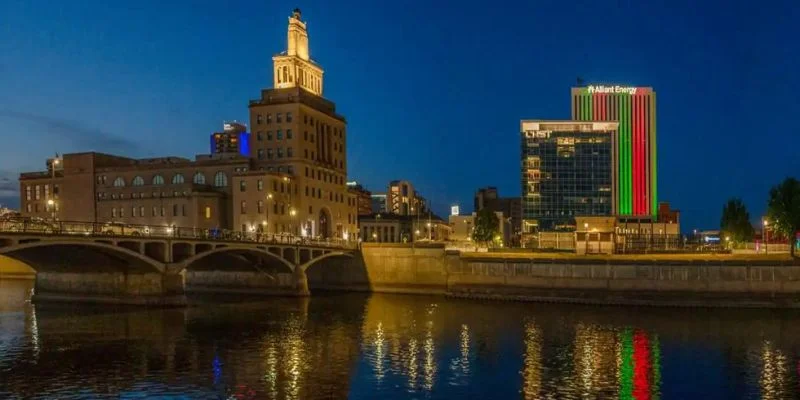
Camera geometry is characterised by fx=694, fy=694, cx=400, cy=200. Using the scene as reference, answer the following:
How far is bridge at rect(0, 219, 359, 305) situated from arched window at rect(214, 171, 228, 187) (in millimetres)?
41652

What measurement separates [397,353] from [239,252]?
4055cm

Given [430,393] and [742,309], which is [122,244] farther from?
[742,309]

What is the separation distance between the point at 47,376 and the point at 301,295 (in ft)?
165

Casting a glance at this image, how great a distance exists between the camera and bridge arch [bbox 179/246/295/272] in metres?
74.9

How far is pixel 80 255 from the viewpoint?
7125 centimetres

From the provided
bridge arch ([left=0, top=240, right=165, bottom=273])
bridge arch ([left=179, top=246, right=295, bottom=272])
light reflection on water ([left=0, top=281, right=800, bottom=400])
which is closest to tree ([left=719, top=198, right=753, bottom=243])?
light reflection on water ([left=0, top=281, right=800, bottom=400])

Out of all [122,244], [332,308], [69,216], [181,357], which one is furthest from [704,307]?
[69,216]

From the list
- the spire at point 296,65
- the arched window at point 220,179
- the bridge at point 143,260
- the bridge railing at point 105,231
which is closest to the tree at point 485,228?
the spire at point 296,65

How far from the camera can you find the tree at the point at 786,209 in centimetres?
9731

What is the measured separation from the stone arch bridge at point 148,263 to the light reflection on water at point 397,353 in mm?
3763

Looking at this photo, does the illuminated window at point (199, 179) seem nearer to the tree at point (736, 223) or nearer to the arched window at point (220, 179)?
the arched window at point (220, 179)

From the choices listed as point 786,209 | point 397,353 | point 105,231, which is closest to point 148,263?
point 105,231

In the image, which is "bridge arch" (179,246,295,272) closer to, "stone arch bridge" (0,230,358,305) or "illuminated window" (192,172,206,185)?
"stone arch bridge" (0,230,358,305)

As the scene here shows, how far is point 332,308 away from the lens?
81000mm
